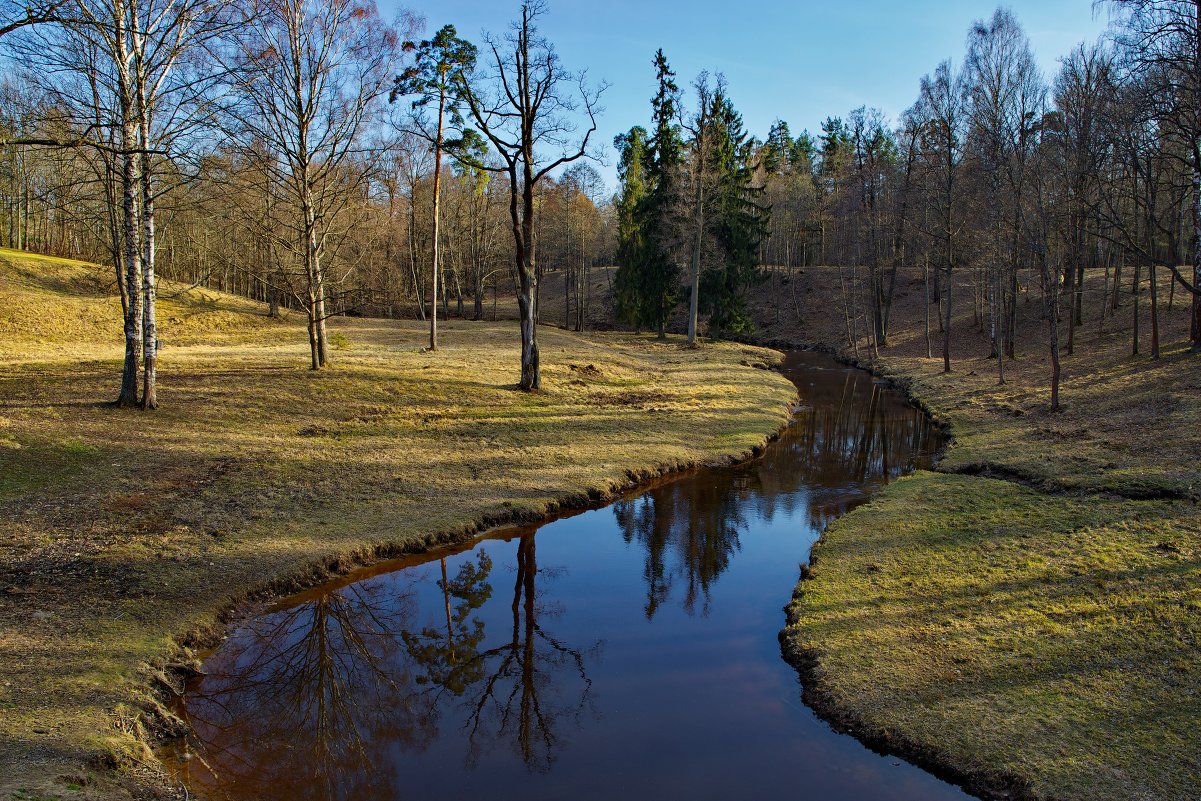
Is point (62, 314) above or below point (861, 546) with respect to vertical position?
above

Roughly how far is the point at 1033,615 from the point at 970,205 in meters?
28.3

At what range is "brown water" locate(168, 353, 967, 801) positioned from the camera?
7.11m

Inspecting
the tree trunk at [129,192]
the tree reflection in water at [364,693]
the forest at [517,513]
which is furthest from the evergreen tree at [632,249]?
the tree reflection in water at [364,693]

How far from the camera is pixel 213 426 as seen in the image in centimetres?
1598

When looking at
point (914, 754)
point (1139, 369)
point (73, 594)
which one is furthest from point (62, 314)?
point (1139, 369)

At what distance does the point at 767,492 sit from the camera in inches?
673

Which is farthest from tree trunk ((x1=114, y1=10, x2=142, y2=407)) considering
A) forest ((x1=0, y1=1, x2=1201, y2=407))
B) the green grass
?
the green grass

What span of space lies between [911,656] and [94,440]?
49.5ft

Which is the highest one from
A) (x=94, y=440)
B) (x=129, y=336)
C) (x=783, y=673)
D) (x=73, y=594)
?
(x=129, y=336)

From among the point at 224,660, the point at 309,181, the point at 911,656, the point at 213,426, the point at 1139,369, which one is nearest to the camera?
the point at 911,656

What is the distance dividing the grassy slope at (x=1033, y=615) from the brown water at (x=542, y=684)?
65 centimetres

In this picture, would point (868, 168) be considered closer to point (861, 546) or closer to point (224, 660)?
point (861, 546)

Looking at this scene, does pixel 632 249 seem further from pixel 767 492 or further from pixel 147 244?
pixel 147 244

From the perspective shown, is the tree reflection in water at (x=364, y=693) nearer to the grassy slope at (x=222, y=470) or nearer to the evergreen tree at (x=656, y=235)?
the grassy slope at (x=222, y=470)
